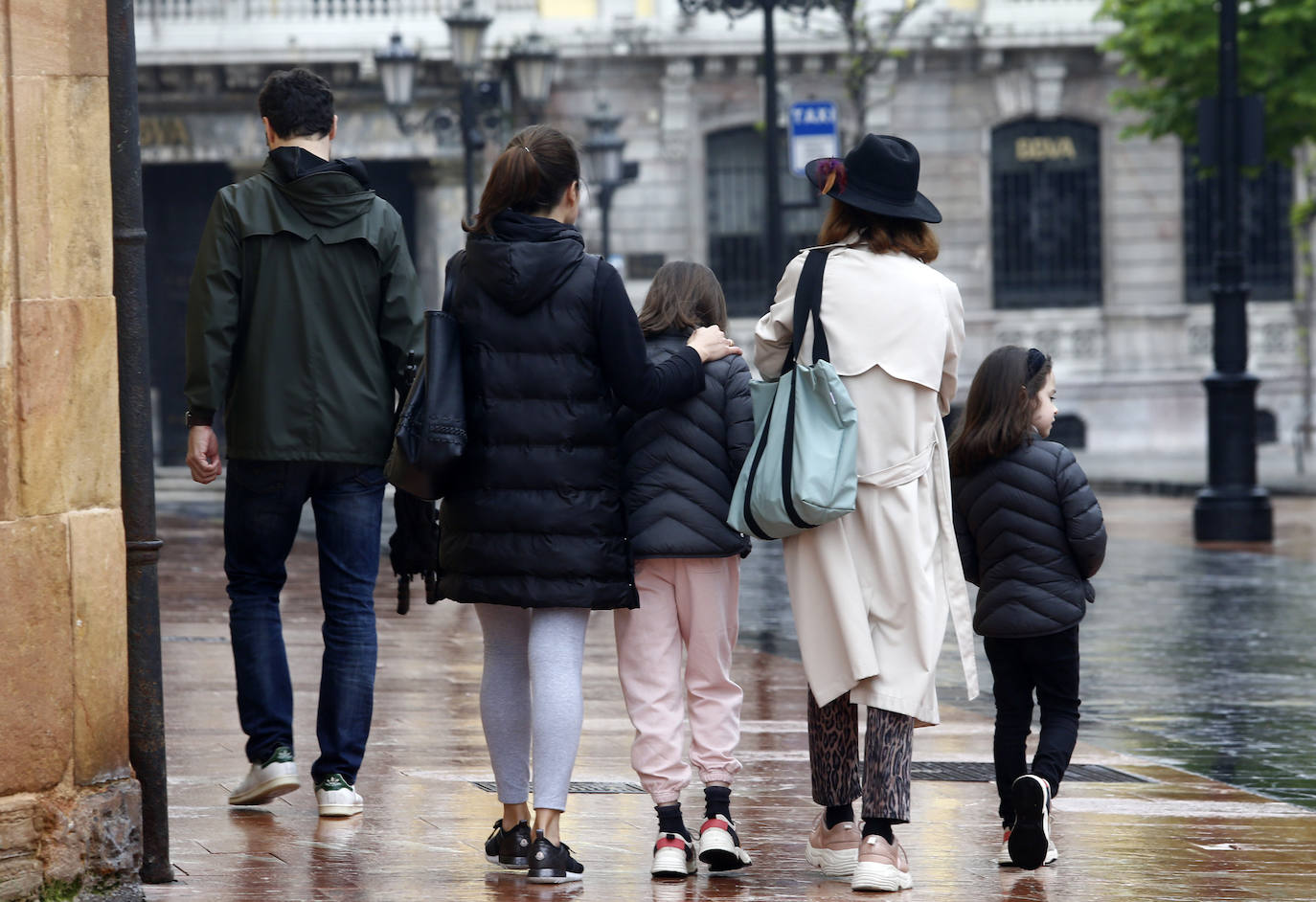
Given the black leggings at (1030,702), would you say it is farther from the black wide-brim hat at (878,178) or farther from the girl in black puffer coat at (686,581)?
the black wide-brim hat at (878,178)

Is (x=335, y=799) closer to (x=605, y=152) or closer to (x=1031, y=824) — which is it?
(x=1031, y=824)

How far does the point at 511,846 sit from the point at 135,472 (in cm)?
133

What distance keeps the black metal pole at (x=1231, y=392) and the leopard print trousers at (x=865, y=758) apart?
496 inches

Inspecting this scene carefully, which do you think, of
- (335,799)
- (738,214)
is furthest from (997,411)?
(738,214)

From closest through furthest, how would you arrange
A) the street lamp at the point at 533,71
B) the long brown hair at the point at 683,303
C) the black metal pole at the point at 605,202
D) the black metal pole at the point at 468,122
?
the long brown hair at the point at 683,303, the black metal pole at the point at 468,122, the street lamp at the point at 533,71, the black metal pole at the point at 605,202

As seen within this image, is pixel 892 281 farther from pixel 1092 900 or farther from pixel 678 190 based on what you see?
pixel 678 190

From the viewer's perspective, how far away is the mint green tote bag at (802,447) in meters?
5.46

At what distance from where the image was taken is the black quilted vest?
5488 mm

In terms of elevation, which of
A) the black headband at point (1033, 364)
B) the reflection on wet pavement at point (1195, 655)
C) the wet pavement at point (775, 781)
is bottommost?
the reflection on wet pavement at point (1195, 655)

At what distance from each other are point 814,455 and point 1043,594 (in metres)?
0.93

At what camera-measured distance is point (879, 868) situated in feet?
17.7

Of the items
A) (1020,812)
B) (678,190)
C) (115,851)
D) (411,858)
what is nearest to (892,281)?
(1020,812)

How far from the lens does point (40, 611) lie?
16.0ft

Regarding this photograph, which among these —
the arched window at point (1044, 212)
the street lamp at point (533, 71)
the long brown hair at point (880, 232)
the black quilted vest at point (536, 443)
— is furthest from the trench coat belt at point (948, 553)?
the arched window at point (1044, 212)
